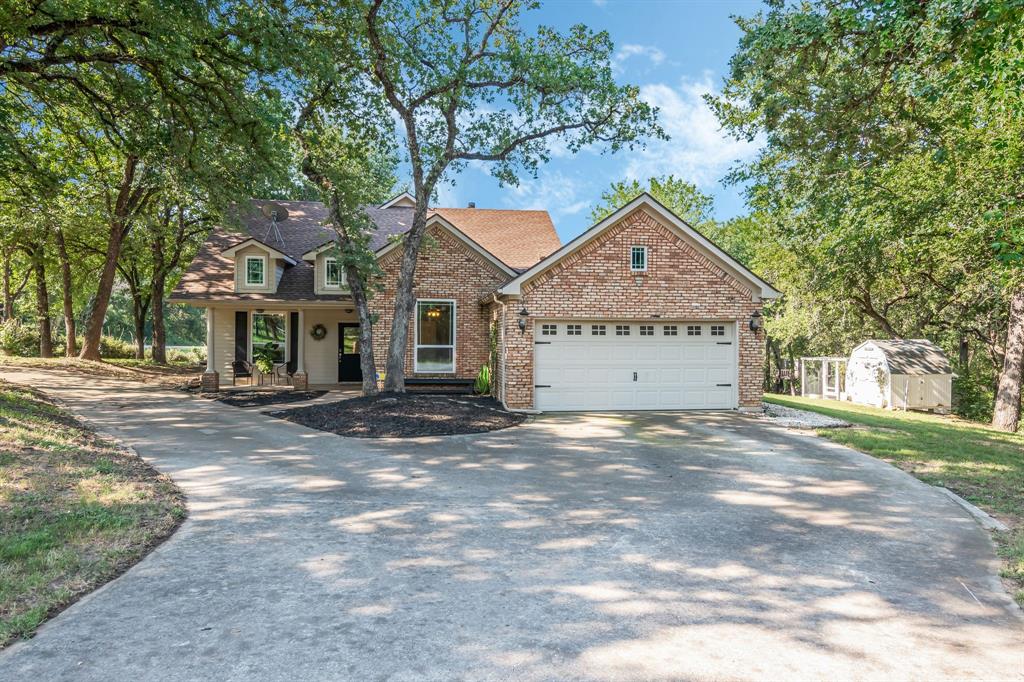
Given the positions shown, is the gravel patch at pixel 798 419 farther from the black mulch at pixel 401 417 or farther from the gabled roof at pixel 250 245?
the gabled roof at pixel 250 245

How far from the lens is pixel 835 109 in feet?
40.3

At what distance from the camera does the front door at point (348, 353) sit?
65.5 ft

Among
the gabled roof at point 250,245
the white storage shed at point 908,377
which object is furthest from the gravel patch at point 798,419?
the gabled roof at point 250,245

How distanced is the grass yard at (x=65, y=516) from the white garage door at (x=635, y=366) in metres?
8.68

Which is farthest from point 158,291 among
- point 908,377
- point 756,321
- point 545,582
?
point 908,377

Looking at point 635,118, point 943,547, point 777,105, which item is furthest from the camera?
point 635,118

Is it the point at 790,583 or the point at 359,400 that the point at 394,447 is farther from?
the point at 790,583

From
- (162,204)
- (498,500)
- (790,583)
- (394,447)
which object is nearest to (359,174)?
(394,447)

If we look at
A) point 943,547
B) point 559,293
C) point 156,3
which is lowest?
point 943,547

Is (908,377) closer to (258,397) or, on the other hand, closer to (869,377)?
(869,377)

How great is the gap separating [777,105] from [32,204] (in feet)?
68.1

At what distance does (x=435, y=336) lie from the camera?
1700cm

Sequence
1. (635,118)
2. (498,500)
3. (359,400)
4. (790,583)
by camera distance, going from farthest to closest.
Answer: (635,118) → (359,400) → (498,500) → (790,583)

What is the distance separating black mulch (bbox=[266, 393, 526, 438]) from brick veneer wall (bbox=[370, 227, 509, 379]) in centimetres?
317
